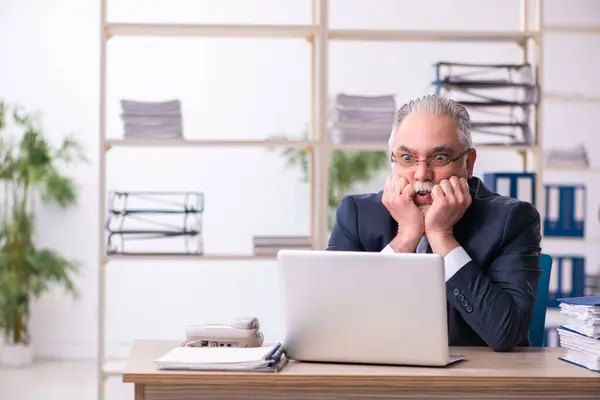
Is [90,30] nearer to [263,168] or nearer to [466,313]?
[263,168]

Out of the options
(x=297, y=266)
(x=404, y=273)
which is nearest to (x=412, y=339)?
(x=404, y=273)

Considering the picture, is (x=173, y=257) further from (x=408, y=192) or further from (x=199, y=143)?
(x=408, y=192)

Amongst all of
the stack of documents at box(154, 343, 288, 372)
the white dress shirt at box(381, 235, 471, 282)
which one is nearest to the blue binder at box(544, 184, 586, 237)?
the white dress shirt at box(381, 235, 471, 282)

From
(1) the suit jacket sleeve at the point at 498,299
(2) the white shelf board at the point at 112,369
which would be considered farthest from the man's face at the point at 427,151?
(2) the white shelf board at the point at 112,369

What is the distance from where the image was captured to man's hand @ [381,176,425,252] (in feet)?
6.56

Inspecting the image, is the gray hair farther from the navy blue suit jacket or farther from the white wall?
the white wall

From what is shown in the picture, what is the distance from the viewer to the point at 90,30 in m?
5.71

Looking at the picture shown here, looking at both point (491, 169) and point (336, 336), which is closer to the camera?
point (336, 336)

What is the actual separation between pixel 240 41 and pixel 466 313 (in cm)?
409

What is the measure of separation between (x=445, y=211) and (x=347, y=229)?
30 cm

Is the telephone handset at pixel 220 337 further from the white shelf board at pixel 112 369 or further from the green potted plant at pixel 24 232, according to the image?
the green potted plant at pixel 24 232

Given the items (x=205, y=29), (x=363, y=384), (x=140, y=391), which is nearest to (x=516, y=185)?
(x=205, y=29)

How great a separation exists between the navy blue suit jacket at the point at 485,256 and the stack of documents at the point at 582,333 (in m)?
0.11

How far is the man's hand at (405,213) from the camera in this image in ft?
6.56
